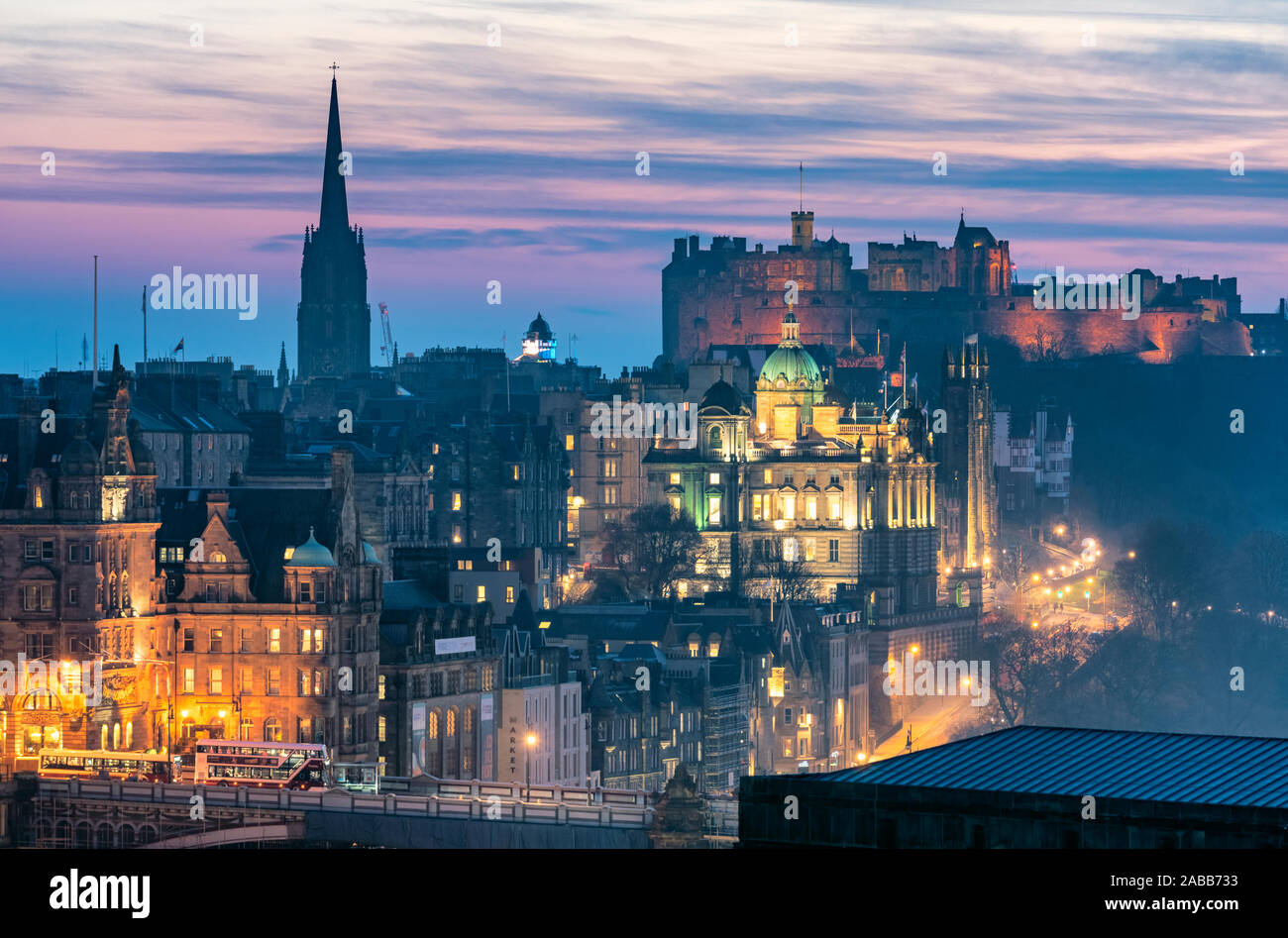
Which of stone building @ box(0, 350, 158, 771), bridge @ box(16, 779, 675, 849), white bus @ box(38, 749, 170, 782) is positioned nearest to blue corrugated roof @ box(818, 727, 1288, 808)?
bridge @ box(16, 779, 675, 849)

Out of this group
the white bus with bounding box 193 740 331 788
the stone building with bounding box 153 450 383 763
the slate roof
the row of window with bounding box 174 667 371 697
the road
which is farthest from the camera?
the road

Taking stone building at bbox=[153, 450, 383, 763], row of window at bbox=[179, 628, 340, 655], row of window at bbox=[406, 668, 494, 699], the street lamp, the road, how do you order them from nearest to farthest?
stone building at bbox=[153, 450, 383, 763], row of window at bbox=[179, 628, 340, 655], row of window at bbox=[406, 668, 494, 699], the street lamp, the road

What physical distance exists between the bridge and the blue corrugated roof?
99.8 feet

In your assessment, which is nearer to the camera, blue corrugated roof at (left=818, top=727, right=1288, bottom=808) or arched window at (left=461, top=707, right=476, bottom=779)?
blue corrugated roof at (left=818, top=727, right=1288, bottom=808)

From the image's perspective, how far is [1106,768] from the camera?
243ft

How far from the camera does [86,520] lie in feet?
409

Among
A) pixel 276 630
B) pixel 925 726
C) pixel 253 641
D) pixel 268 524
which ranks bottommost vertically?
pixel 925 726

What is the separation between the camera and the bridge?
10825 cm

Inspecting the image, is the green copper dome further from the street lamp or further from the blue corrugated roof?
the blue corrugated roof

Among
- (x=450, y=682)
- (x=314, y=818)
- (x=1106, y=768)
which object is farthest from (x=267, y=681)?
(x=1106, y=768)

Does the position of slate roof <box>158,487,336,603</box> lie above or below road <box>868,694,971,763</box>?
above

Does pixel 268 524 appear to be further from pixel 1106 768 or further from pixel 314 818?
pixel 1106 768

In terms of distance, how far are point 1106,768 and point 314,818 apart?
4009cm
